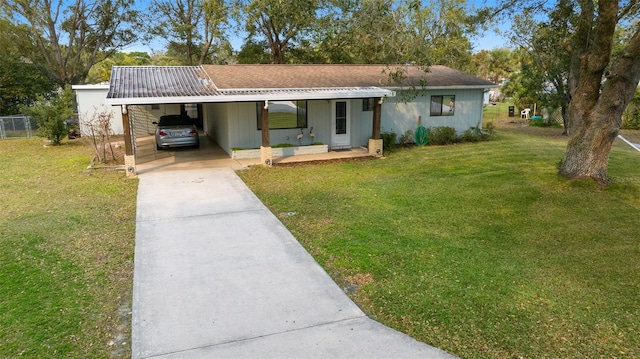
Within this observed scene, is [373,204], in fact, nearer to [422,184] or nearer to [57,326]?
[422,184]

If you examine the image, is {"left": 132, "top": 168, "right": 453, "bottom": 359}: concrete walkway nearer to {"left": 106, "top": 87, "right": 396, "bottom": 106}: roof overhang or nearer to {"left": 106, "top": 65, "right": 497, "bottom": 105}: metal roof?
{"left": 106, "top": 87, "right": 396, "bottom": 106}: roof overhang

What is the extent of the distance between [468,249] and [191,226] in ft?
15.3

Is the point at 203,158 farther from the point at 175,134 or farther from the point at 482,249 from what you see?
the point at 482,249

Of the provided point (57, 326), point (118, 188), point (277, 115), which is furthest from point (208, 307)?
point (277, 115)

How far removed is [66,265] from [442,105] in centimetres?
1505

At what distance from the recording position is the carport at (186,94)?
1140cm

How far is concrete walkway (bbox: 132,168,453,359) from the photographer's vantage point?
158 inches

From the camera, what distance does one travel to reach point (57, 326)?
170 inches

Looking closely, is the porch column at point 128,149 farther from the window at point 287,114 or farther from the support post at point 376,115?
the support post at point 376,115

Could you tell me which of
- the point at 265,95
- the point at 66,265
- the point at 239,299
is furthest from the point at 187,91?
the point at 239,299

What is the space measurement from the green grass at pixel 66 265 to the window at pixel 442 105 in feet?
39.0

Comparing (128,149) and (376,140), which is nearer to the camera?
(128,149)

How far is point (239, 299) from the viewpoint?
4.92m

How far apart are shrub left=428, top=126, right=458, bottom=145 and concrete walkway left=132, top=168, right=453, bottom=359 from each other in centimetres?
1069
